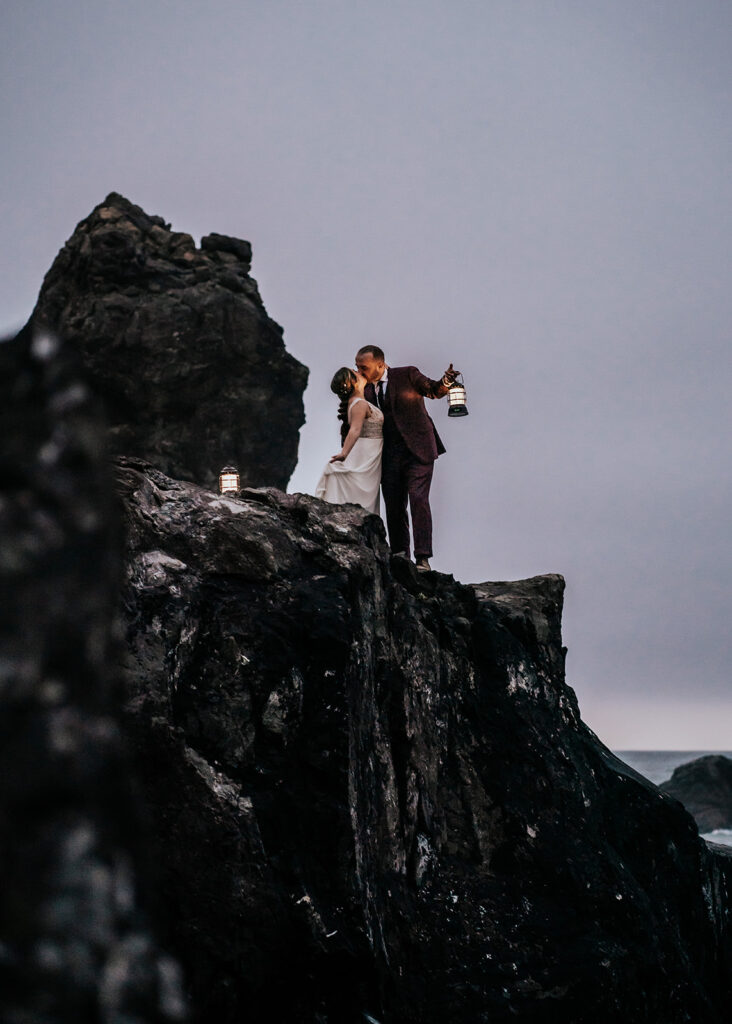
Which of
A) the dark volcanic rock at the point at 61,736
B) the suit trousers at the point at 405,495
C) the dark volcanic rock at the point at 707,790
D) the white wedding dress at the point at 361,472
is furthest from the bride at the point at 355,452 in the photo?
the dark volcanic rock at the point at 707,790

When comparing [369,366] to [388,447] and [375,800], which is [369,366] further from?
[375,800]

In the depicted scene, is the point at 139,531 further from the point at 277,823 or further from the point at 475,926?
the point at 475,926

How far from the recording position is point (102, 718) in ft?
4.80

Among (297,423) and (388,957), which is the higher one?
(297,423)

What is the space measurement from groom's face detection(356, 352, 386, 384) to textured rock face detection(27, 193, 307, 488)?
19.5 metres

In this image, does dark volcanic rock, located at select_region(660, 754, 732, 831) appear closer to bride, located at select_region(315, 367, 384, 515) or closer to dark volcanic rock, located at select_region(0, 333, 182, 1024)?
bride, located at select_region(315, 367, 384, 515)

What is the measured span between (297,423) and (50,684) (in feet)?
117

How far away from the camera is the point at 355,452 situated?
1316 centimetres

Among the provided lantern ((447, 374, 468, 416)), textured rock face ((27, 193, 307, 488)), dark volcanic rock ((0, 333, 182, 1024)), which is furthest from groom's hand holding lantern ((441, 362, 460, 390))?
textured rock face ((27, 193, 307, 488))

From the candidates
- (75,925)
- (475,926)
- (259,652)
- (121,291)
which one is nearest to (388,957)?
(475,926)

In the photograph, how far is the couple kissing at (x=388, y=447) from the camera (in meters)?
12.9

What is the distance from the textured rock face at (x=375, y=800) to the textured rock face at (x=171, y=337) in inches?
903

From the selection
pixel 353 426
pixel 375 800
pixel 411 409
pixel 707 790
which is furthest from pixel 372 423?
pixel 707 790

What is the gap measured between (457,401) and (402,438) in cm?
142
